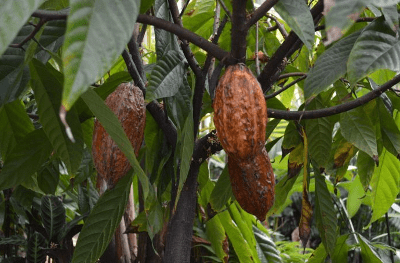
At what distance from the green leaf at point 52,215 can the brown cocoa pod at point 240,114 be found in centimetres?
70

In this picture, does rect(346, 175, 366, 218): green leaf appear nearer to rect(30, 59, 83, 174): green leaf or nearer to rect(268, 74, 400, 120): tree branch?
rect(268, 74, 400, 120): tree branch

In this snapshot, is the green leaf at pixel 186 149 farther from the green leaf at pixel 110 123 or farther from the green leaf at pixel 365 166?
the green leaf at pixel 365 166

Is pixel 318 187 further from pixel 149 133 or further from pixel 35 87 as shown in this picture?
pixel 35 87

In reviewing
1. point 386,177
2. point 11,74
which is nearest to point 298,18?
point 11,74

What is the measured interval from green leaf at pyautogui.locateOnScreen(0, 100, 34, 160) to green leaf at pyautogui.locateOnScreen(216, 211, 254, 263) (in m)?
0.48

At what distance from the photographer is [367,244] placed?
1.03 metres

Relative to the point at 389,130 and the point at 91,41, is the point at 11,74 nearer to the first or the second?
the point at 91,41

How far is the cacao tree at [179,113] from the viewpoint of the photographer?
1.02ft

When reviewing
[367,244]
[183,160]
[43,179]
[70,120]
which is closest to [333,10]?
[183,160]

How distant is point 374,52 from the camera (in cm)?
51

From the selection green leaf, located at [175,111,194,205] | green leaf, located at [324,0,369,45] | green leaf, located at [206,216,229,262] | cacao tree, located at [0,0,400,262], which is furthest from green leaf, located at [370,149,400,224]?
green leaf, located at [324,0,369,45]

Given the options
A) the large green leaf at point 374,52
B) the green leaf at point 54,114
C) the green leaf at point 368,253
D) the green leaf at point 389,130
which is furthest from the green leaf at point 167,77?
the green leaf at point 368,253

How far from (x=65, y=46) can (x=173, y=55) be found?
39cm

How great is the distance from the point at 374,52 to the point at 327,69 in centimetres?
6
